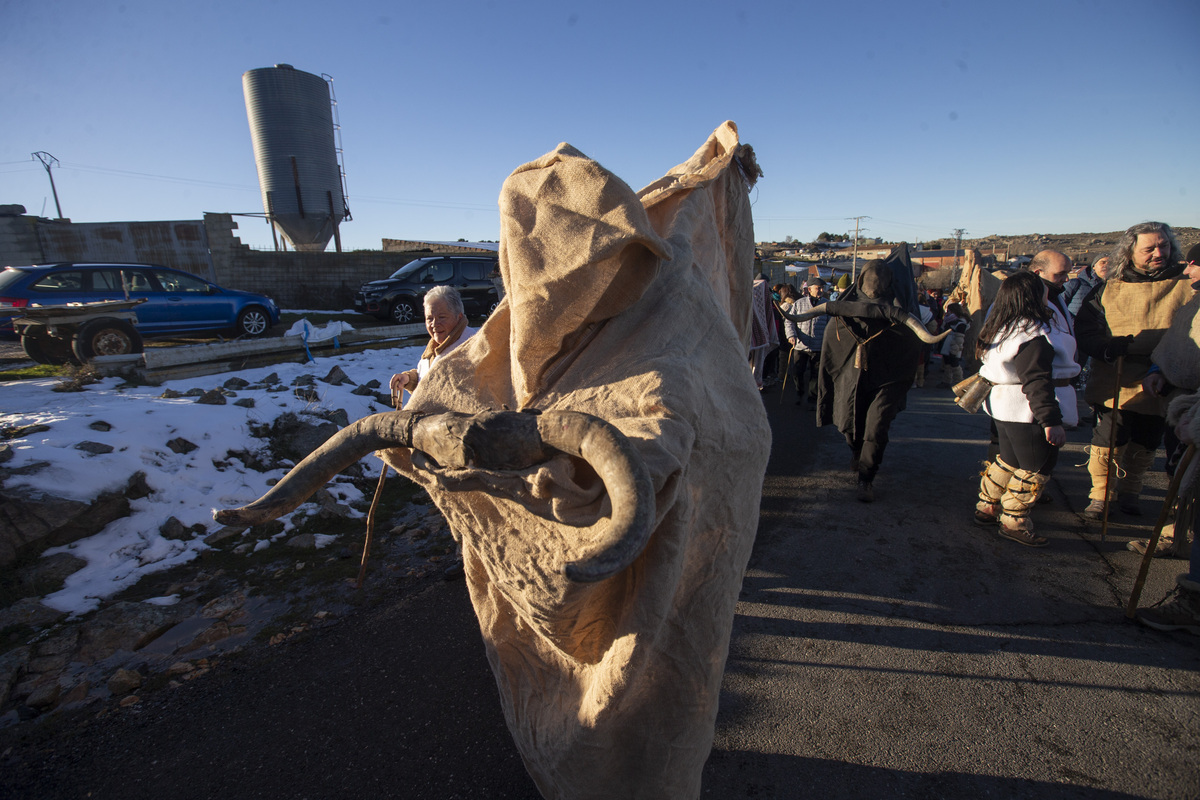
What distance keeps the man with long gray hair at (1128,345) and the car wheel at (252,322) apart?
12.5 metres

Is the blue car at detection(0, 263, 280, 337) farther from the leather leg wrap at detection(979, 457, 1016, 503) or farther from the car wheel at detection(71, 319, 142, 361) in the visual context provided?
the leather leg wrap at detection(979, 457, 1016, 503)

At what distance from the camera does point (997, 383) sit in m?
4.10

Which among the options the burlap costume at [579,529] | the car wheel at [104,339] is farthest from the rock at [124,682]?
the car wheel at [104,339]

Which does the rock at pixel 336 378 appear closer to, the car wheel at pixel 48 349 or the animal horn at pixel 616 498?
the car wheel at pixel 48 349

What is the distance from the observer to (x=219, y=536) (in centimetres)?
451

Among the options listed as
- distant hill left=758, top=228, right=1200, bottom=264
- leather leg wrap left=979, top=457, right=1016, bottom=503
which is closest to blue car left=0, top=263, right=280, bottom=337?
leather leg wrap left=979, top=457, right=1016, bottom=503

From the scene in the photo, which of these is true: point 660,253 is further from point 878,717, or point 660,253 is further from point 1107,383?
point 1107,383

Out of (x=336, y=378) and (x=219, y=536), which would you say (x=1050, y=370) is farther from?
(x=336, y=378)

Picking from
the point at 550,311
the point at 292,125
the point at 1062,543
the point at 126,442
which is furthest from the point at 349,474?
the point at 292,125

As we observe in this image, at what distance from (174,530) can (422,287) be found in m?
9.77

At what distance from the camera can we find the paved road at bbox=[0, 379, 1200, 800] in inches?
92.8

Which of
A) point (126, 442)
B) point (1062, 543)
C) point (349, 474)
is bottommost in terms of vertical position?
point (1062, 543)

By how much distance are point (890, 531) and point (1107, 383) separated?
7.27 ft

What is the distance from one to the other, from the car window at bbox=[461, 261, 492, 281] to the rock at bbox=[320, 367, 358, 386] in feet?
23.2
